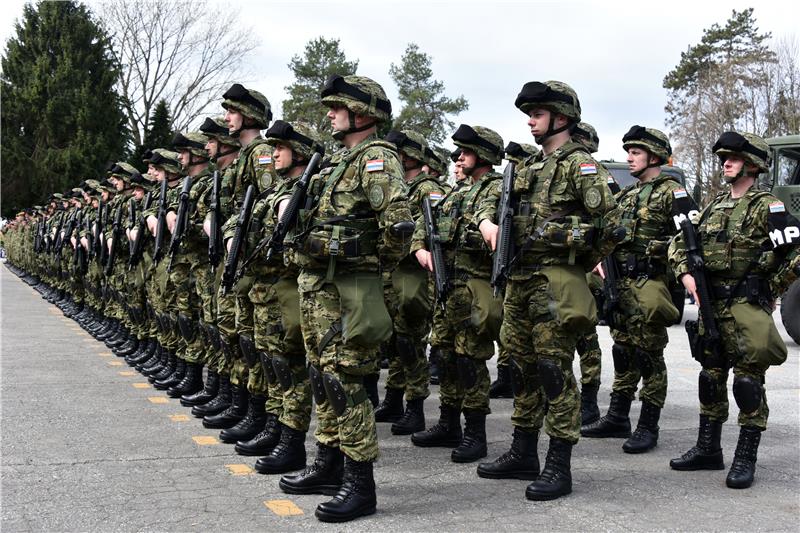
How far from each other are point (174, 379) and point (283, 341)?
3.20 meters

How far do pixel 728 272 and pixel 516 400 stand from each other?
63.0 inches

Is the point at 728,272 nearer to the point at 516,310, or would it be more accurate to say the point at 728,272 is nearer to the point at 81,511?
the point at 516,310

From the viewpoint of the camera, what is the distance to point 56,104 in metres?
44.5

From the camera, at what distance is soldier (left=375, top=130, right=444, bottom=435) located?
6676 mm

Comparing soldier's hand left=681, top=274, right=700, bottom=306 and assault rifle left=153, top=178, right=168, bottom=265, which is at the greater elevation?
assault rifle left=153, top=178, right=168, bottom=265

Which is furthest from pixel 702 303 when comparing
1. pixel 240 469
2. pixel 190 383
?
pixel 190 383

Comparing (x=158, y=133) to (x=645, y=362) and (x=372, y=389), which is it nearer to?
(x=372, y=389)

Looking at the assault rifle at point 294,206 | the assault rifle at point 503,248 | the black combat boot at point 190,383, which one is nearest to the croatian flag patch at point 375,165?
the assault rifle at point 294,206

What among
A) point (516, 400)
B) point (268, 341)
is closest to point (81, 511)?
point (268, 341)

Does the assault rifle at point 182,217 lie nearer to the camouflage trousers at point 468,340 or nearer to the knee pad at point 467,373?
the camouflage trousers at point 468,340

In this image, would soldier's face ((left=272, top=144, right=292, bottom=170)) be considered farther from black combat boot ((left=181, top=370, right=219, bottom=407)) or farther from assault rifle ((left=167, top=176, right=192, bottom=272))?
black combat boot ((left=181, top=370, right=219, bottom=407))

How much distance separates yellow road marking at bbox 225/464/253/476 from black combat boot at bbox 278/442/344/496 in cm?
51

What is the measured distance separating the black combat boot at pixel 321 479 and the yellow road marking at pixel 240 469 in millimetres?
506

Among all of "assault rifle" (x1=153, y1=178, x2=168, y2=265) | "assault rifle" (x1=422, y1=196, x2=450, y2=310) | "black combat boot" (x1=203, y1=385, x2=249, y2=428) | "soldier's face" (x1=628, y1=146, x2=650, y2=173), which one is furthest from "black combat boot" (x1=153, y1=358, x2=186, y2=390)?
"soldier's face" (x1=628, y1=146, x2=650, y2=173)
